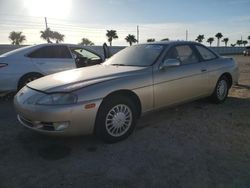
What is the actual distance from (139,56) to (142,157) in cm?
203

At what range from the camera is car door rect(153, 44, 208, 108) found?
13.6 ft

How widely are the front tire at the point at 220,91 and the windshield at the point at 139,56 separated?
1.76m

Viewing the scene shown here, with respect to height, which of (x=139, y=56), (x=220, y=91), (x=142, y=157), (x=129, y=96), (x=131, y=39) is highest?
(x=131, y=39)

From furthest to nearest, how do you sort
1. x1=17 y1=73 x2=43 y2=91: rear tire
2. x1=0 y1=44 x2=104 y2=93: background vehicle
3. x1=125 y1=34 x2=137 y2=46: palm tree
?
1. x1=125 y1=34 x2=137 y2=46: palm tree
2. x1=17 y1=73 x2=43 y2=91: rear tire
3. x1=0 y1=44 x2=104 y2=93: background vehicle

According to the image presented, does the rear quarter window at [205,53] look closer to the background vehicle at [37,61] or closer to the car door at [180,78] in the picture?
the car door at [180,78]

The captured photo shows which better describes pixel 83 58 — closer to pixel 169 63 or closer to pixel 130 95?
pixel 169 63

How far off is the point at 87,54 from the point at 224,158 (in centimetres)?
518

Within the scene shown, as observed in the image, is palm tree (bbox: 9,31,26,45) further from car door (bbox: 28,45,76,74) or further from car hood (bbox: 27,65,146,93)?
car hood (bbox: 27,65,146,93)

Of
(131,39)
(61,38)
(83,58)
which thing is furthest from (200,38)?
(83,58)

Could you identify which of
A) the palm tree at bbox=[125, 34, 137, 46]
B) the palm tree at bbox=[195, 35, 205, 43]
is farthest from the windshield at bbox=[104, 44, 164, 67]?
the palm tree at bbox=[195, 35, 205, 43]

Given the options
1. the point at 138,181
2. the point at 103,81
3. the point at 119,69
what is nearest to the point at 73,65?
the point at 119,69

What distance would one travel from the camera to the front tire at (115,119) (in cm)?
349

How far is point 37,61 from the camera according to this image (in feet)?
21.2

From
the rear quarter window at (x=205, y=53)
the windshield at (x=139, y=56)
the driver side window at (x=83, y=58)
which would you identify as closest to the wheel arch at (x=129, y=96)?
the windshield at (x=139, y=56)
